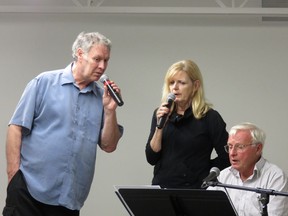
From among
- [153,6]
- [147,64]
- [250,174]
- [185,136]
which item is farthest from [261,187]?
[153,6]

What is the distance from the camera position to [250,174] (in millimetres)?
3393

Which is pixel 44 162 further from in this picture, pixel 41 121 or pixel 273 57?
pixel 273 57

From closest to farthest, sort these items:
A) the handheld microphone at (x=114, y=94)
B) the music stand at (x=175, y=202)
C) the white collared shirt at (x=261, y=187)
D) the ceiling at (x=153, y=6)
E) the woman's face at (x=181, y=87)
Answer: the music stand at (x=175, y=202) → the handheld microphone at (x=114, y=94) → the white collared shirt at (x=261, y=187) → the woman's face at (x=181, y=87) → the ceiling at (x=153, y=6)

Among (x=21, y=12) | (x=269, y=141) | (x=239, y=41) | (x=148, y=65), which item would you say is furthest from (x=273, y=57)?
(x=21, y=12)

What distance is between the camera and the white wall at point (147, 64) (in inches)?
234

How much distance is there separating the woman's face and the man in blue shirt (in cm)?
70

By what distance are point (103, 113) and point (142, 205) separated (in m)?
0.52

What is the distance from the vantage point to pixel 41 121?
2871 mm

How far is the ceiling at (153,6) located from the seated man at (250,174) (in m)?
2.52

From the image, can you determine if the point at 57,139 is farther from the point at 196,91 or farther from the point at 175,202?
the point at 196,91

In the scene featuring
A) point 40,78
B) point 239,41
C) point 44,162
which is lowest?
point 44,162

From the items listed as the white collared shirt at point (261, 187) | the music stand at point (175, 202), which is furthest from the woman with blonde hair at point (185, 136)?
the music stand at point (175, 202)

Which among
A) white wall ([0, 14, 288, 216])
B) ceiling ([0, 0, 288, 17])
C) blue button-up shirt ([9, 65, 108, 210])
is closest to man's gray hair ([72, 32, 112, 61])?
blue button-up shirt ([9, 65, 108, 210])

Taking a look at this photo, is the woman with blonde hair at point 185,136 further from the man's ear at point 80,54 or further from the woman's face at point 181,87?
the man's ear at point 80,54
